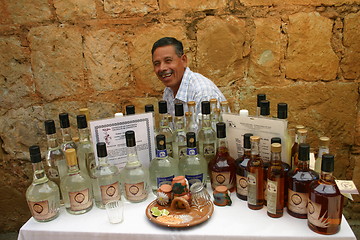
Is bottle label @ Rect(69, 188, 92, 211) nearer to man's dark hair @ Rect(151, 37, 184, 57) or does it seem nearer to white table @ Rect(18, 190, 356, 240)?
white table @ Rect(18, 190, 356, 240)

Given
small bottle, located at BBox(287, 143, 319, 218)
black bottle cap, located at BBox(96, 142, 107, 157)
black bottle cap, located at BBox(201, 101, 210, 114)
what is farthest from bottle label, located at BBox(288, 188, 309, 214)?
black bottle cap, located at BBox(96, 142, 107, 157)

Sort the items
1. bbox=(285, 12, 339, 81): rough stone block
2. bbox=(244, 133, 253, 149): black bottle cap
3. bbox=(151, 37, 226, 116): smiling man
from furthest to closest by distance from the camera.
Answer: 1. bbox=(285, 12, 339, 81): rough stone block
2. bbox=(151, 37, 226, 116): smiling man
3. bbox=(244, 133, 253, 149): black bottle cap

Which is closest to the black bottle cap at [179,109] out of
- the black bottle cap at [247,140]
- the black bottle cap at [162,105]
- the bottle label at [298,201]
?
the black bottle cap at [162,105]

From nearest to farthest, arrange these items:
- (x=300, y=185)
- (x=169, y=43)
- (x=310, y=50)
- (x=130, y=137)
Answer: (x=300, y=185), (x=130, y=137), (x=169, y=43), (x=310, y=50)

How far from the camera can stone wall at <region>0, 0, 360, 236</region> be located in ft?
7.86

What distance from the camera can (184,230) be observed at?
1117 millimetres

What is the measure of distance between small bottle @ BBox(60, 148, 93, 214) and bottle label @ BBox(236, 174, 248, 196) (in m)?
0.58

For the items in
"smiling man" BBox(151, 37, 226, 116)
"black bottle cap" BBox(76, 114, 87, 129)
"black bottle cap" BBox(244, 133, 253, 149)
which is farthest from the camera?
"smiling man" BBox(151, 37, 226, 116)

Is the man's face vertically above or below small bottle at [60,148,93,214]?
above

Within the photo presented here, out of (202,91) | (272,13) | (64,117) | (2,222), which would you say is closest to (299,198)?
(64,117)

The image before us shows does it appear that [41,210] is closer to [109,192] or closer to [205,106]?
[109,192]

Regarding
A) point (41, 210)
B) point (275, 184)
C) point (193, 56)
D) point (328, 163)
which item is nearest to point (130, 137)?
point (41, 210)

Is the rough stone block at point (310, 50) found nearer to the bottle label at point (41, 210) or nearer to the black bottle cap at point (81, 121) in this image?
the black bottle cap at point (81, 121)

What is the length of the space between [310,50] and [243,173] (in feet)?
5.22
